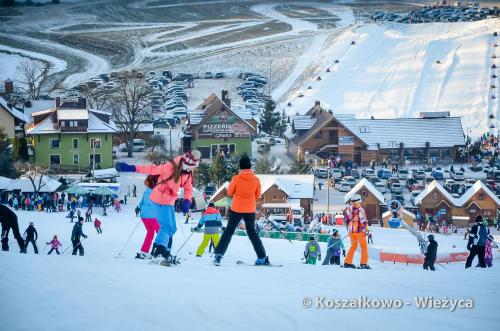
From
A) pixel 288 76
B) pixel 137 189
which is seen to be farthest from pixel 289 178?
pixel 288 76

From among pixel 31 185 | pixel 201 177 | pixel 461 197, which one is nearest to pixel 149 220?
pixel 31 185

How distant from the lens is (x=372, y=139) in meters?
39.1

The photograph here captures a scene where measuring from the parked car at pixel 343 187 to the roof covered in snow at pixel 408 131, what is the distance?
24.9 feet

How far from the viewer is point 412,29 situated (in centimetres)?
6781

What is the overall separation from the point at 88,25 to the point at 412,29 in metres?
30.3

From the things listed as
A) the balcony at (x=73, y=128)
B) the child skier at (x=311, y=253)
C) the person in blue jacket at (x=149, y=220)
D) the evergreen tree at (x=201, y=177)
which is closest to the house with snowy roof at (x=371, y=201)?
the evergreen tree at (x=201, y=177)

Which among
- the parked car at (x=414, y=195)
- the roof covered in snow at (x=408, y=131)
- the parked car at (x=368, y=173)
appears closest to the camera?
the parked car at (x=414, y=195)

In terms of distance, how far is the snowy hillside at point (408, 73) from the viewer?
158 ft

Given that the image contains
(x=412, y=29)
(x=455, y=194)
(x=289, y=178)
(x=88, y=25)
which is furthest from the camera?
(x=88, y=25)

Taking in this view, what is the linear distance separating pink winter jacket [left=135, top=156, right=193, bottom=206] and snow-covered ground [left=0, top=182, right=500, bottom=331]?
92 cm

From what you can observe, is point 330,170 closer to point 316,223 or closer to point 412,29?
point 316,223

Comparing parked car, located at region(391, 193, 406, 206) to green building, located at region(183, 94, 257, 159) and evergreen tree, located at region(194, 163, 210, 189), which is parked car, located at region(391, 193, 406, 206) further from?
green building, located at region(183, 94, 257, 159)

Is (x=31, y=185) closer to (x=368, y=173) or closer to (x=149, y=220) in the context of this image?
(x=368, y=173)

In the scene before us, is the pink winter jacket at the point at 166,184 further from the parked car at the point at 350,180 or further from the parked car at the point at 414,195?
the parked car at the point at 350,180
